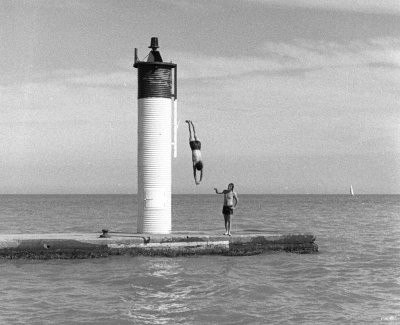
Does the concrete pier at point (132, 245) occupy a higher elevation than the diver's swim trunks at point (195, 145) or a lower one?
lower

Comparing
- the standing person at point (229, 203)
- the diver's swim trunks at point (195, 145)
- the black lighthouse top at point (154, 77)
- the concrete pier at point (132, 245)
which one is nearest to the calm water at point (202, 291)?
the concrete pier at point (132, 245)

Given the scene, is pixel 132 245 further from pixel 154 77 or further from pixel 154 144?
pixel 154 77

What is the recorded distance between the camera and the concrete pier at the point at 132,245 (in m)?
22.5

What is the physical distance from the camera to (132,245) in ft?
74.8

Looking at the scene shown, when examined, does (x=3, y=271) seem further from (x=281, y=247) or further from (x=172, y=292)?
(x=281, y=247)

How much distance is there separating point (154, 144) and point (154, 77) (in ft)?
8.46

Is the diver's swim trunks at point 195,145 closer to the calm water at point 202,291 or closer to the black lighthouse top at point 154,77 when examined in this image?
the black lighthouse top at point 154,77

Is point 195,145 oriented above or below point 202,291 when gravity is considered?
above

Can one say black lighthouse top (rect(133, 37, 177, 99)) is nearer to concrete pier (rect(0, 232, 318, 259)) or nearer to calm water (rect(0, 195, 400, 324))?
concrete pier (rect(0, 232, 318, 259))

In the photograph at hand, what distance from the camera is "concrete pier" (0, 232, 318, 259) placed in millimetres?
22531

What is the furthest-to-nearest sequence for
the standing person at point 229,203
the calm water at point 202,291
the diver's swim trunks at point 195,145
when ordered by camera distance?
the diver's swim trunks at point 195,145
the standing person at point 229,203
the calm water at point 202,291

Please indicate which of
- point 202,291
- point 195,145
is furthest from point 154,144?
point 202,291

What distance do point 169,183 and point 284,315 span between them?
35.2 ft

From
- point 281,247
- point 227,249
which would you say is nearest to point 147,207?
point 227,249
